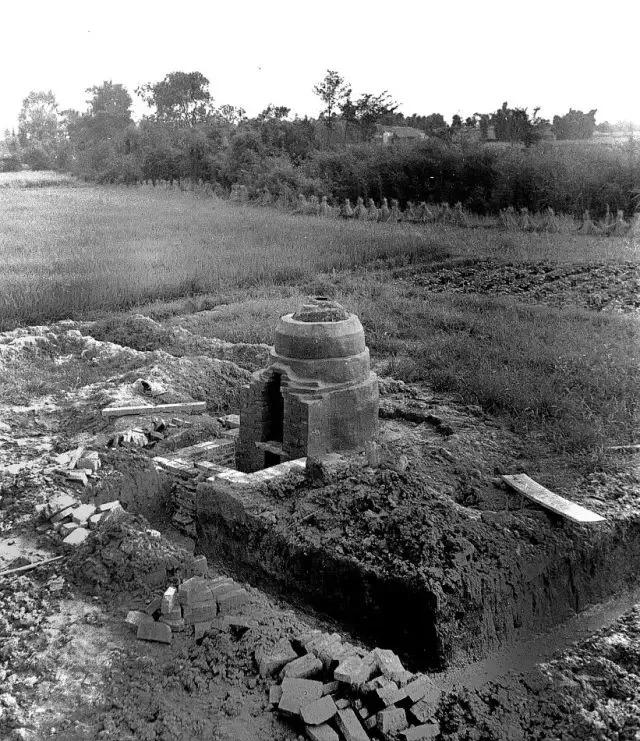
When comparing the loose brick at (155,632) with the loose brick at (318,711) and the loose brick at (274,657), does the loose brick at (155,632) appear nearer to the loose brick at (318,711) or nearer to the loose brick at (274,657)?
the loose brick at (274,657)

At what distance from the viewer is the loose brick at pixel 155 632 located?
144 inches

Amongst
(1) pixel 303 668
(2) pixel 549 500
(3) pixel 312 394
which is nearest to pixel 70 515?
(3) pixel 312 394

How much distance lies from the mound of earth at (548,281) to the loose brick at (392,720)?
9.21 meters

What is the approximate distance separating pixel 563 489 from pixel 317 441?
69.7 inches

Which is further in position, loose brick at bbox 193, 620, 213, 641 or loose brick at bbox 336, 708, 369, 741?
loose brick at bbox 193, 620, 213, 641

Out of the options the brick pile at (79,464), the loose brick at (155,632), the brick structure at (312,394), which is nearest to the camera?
the loose brick at (155,632)

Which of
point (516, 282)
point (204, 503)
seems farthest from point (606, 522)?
point (516, 282)

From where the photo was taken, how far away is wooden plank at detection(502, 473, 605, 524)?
4.57 metres

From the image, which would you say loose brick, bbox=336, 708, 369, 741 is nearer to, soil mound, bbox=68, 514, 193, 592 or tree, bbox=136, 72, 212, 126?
soil mound, bbox=68, 514, 193, 592

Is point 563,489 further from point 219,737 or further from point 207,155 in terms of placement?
point 207,155

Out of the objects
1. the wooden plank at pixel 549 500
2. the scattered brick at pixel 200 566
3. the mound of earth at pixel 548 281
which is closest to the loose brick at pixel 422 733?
the scattered brick at pixel 200 566

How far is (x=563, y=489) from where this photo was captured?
206 inches

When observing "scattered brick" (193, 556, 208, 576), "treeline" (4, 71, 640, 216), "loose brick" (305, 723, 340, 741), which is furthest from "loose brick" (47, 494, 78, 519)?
"treeline" (4, 71, 640, 216)

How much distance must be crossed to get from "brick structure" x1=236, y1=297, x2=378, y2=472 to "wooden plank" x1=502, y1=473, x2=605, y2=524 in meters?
1.20
